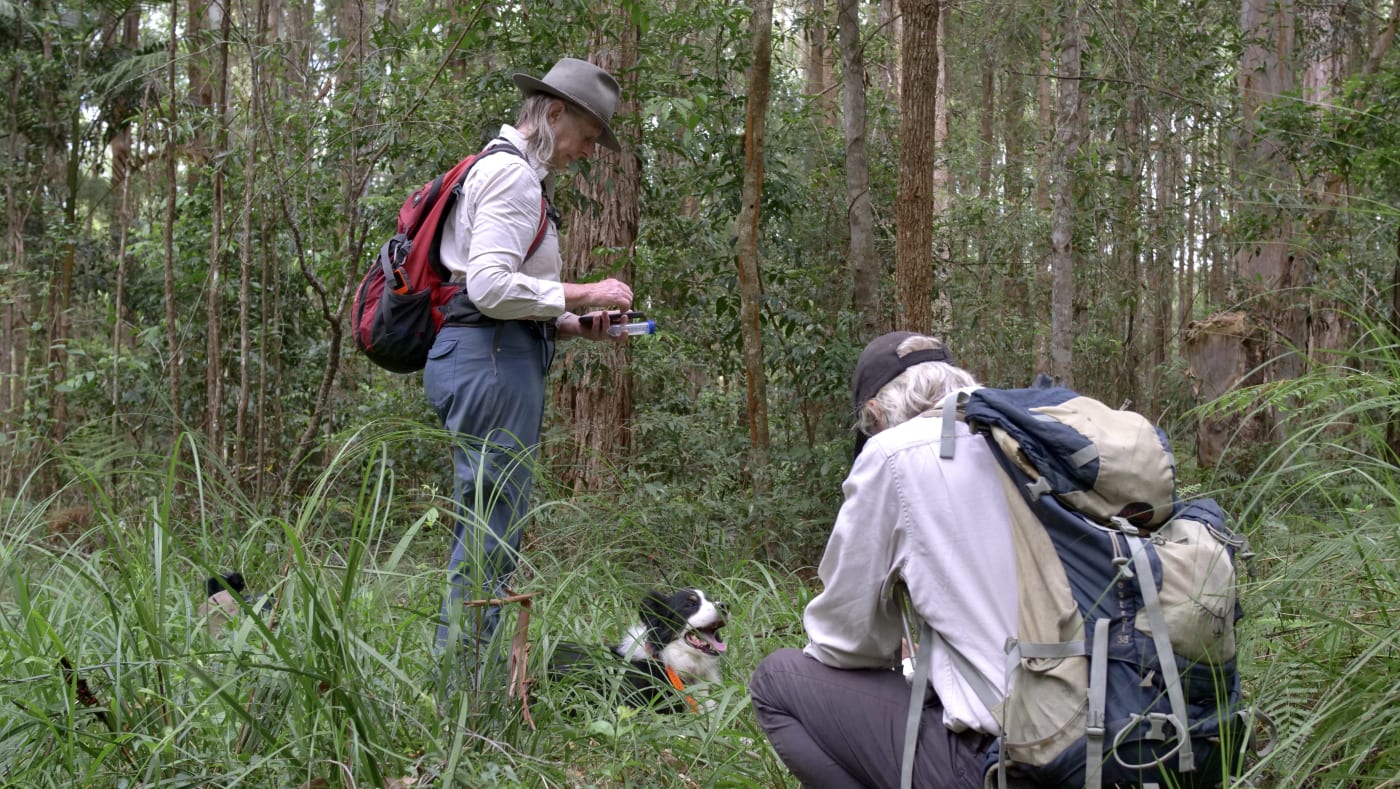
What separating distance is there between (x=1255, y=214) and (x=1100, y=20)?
1.99 metres

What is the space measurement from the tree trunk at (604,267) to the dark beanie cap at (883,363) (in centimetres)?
417

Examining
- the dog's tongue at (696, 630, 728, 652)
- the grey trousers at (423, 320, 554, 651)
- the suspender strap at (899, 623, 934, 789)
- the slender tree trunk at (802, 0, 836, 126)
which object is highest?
the slender tree trunk at (802, 0, 836, 126)

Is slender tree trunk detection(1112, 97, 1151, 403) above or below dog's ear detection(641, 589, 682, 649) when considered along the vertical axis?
above

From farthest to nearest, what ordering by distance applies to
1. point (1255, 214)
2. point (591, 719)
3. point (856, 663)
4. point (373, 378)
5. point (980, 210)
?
point (373, 378)
point (980, 210)
point (1255, 214)
point (591, 719)
point (856, 663)

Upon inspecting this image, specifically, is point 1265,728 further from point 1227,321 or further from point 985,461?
point 1227,321

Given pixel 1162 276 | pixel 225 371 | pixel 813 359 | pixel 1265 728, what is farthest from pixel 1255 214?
pixel 225 371

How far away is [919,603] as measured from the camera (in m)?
2.24

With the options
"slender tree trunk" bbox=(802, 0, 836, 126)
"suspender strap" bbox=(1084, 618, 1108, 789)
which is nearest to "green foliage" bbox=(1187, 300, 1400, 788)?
"suspender strap" bbox=(1084, 618, 1108, 789)

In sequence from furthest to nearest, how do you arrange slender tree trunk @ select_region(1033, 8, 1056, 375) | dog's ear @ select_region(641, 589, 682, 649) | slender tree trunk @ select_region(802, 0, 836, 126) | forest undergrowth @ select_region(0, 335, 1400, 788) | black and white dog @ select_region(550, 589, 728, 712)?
slender tree trunk @ select_region(1033, 8, 1056, 375), slender tree trunk @ select_region(802, 0, 836, 126), dog's ear @ select_region(641, 589, 682, 649), black and white dog @ select_region(550, 589, 728, 712), forest undergrowth @ select_region(0, 335, 1400, 788)

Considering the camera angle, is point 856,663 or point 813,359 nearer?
point 856,663

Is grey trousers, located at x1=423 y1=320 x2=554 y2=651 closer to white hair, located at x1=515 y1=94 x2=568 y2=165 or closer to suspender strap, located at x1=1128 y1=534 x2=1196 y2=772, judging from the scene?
white hair, located at x1=515 y1=94 x2=568 y2=165

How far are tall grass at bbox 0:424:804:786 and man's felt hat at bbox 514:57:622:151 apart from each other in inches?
A: 57.2

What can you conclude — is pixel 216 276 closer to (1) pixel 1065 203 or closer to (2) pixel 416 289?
(2) pixel 416 289

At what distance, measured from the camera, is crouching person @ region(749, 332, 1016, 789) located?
2.17 meters
